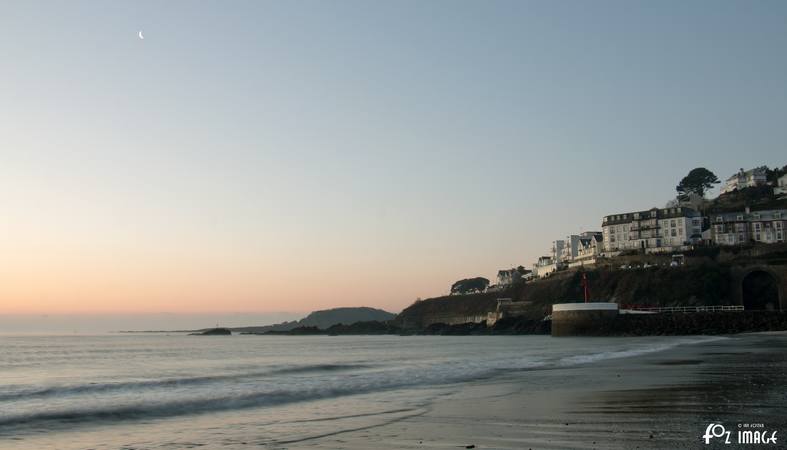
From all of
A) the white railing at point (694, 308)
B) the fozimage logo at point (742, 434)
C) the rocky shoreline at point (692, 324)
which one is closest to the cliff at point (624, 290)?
the white railing at point (694, 308)

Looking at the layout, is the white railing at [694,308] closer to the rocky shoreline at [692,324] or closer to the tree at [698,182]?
the rocky shoreline at [692,324]

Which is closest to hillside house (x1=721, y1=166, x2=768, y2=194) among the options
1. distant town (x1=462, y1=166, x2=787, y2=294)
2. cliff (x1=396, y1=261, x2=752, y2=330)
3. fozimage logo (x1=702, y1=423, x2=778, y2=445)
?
distant town (x1=462, y1=166, x2=787, y2=294)

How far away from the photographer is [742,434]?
12.0m

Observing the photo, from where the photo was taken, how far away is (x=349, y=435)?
46.4 feet

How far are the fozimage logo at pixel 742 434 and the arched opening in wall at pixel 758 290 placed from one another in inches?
3416

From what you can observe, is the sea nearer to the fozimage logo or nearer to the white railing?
the fozimage logo

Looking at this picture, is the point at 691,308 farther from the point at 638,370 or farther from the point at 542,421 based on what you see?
the point at 542,421

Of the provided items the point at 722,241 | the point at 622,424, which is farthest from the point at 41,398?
the point at 722,241

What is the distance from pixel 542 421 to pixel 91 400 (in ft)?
51.7

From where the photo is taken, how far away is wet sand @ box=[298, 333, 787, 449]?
12.4 meters

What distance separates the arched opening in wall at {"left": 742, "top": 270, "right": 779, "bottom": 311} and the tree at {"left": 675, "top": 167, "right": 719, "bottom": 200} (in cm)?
8045

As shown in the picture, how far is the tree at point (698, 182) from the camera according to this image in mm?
169375

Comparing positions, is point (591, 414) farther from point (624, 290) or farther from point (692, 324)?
point (624, 290)

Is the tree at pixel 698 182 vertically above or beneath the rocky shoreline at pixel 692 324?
above
